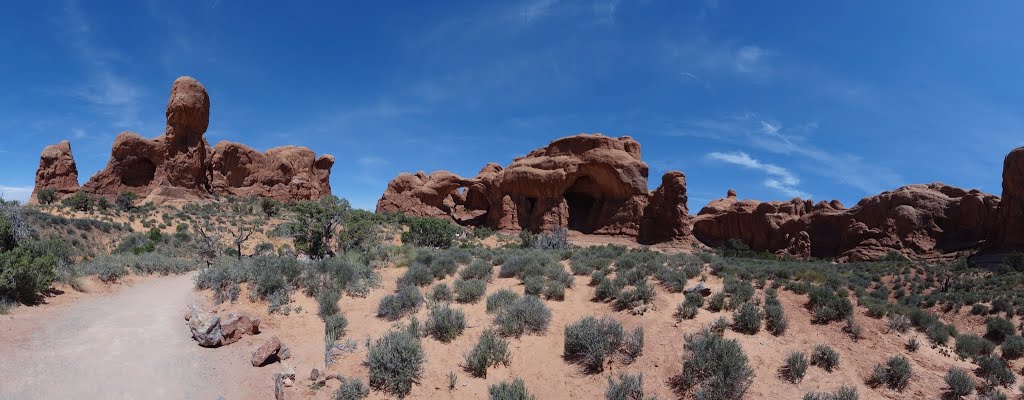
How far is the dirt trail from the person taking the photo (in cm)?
619

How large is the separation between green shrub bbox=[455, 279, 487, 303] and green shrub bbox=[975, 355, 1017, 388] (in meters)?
9.24

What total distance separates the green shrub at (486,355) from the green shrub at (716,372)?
9.21ft

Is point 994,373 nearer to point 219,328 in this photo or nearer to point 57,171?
point 219,328

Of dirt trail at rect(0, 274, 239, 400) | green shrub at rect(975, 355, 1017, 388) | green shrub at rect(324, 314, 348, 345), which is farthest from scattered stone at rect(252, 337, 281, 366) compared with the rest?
green shrub at rect(975, 355, 1017, 388)

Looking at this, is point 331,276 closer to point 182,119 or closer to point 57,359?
point 57,359

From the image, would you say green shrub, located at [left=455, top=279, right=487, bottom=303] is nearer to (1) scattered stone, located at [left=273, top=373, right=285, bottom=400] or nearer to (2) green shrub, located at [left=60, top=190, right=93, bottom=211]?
(1) scattered stone, located at [left=273, top=373, right=285, bottom=400]

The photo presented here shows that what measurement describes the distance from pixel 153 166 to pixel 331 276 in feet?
126

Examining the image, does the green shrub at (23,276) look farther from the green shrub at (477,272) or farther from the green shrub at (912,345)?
the green shrub at (912,345)

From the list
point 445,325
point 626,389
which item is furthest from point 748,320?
point 445,325

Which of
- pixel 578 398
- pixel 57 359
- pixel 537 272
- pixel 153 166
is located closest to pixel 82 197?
pixel 153 166

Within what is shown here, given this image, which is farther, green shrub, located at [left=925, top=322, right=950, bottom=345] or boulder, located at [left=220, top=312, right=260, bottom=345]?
green shrub, located at [left=925, top=322, right=950, bottom=345]

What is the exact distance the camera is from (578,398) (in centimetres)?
707

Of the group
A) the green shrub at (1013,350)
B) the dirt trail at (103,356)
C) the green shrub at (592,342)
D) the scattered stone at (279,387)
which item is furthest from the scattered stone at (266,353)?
the green shrub at (1013,350)

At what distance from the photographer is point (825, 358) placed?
308 inches
